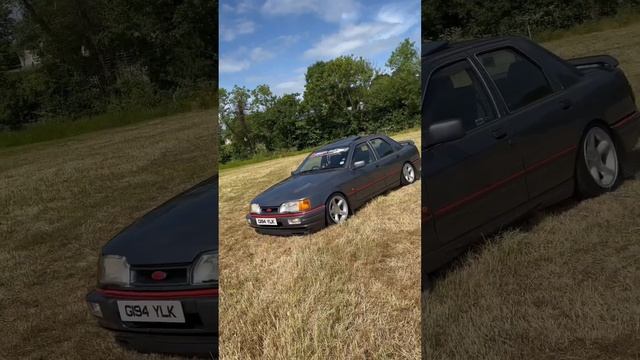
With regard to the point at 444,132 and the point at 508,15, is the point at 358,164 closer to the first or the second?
the point at 444,132

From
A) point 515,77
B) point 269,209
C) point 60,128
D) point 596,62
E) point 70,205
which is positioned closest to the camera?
point 269,209

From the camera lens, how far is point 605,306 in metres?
1.74

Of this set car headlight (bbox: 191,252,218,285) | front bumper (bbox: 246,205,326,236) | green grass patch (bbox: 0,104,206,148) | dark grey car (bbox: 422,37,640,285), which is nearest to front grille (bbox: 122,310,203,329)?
car headlight (bbox: 191,252,218,285)

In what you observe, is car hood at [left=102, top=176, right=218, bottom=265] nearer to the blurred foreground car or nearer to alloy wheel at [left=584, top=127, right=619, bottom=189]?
the blurred foreground car

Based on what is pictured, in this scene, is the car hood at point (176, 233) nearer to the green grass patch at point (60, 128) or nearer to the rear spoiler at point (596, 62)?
the green grass patch at point (60, 128)

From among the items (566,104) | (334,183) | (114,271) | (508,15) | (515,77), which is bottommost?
(114,271)

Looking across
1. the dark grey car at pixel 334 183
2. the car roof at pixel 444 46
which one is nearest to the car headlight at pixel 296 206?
the dark grey car at pixel 334 183

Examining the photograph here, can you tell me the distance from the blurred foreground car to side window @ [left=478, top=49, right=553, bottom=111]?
1.31 metres

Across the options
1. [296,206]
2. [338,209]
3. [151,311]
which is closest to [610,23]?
[338,209]

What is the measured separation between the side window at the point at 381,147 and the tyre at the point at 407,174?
0.24 feet

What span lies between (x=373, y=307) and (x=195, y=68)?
117 centimetres

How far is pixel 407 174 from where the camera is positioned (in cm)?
139

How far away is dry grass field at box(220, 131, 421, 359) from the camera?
4.17 feet

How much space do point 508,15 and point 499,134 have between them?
110cm
